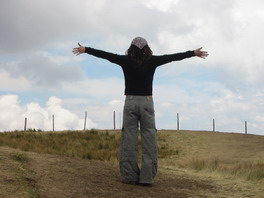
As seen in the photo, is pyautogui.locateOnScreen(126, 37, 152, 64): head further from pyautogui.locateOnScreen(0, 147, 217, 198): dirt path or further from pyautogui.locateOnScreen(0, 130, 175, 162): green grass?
pyautogui.locateOnScreen(0, 130, 175, 162): green grass

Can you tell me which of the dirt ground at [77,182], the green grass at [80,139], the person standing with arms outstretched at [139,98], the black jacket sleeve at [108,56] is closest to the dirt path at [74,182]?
the dirt ground at [77,182]

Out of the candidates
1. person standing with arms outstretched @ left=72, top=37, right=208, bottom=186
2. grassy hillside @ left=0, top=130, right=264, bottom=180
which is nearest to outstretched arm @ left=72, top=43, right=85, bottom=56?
person standing with arms outstretched @ left=72, top=37, right=208, bottom=186

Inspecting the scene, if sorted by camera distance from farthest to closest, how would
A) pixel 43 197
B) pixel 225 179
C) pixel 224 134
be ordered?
1. pixel 224 134
2. pixel 225 179
3. pixel 43 197


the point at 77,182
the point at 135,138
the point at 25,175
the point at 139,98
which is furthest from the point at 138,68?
the point at 25,175

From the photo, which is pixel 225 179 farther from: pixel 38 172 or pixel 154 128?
pixel 38 172

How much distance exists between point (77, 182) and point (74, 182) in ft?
0.17

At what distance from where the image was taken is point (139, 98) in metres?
5.58

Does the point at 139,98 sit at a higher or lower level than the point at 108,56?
lower

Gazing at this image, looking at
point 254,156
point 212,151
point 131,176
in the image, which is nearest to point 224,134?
point 212,151

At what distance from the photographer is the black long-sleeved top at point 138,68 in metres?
5.60

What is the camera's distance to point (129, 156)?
5.70 meters

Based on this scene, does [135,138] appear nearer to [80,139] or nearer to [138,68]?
[138,68]

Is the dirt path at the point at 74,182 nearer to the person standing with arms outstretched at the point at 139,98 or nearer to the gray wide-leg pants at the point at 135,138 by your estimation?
the gray wide-leg pants at the point at 135,138

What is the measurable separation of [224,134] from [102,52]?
2262 cm
